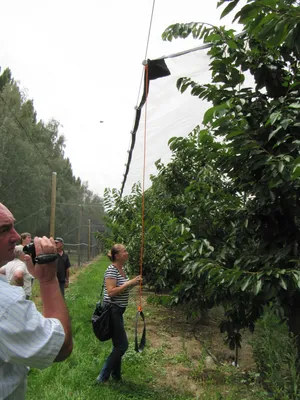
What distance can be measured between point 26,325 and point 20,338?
0.04 metres

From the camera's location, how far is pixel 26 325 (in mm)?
1260

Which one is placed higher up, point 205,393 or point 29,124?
point 29,124

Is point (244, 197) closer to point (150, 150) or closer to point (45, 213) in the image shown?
point (150, 150)

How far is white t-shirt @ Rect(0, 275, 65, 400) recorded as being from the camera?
1238 mm

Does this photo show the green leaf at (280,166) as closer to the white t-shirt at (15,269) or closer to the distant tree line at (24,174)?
the white t-shirt at (15,269)

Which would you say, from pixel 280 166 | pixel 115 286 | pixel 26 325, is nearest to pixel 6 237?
pixel 26 325

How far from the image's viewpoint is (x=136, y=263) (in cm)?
923

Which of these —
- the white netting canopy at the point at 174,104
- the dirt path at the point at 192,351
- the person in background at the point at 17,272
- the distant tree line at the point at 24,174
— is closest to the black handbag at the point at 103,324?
the dirt path at the point at 192,351

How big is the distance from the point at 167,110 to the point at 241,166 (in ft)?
7.49

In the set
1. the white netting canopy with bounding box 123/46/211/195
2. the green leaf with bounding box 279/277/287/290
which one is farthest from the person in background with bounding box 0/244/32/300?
the green leaf with bounding box 279/277/287/290

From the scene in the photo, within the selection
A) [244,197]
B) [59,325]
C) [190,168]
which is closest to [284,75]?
[244,197]

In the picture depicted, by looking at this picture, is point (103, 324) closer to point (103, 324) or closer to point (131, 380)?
point (103, 324)

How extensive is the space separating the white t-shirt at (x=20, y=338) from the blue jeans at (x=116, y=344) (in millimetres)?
3300

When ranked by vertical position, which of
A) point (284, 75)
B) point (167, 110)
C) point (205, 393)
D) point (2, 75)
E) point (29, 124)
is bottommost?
point (205, 393)
